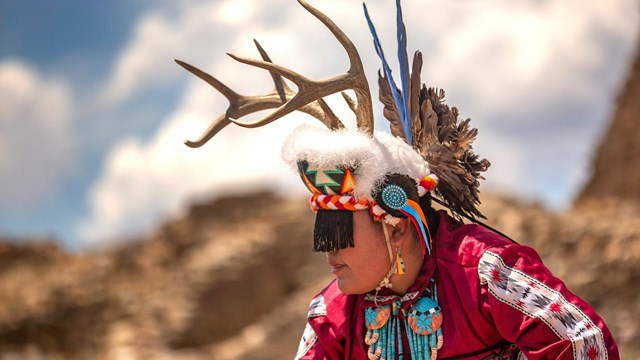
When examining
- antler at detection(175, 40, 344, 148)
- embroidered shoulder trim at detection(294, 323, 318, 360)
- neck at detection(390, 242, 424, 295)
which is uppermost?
antler at detection(175, 40, 344, 148)

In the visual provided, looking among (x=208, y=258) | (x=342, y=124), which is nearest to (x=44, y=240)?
(x=208, y=258)

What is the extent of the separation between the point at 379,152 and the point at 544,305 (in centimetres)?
75

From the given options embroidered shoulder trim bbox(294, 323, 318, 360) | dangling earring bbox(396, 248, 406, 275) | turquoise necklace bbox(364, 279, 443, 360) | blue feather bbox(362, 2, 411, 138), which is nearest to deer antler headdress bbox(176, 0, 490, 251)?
blue feather bbox(362, 2, 411, 138)

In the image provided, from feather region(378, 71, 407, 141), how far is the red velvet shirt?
36 cm

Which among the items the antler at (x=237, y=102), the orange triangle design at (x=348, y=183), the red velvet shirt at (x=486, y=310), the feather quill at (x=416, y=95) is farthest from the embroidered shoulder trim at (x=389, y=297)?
the antler at (x=237, y=102)

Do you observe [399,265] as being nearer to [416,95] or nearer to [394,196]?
[394,196]

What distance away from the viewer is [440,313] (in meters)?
2.65

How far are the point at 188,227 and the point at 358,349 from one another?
572 inches

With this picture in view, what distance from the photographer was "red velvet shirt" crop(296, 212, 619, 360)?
2.38 metres

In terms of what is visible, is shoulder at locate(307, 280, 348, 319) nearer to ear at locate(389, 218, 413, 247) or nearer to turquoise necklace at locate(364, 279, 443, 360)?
turquoise necklace at locate(364, 279, 443, 360)

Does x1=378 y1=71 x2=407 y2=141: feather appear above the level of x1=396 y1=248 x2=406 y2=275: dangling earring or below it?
above

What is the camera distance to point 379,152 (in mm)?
2676

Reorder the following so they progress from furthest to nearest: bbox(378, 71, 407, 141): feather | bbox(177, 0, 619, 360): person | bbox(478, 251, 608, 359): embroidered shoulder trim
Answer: bbox(378, 71, 407, 141): feather → bbox(177, 0, 619, 360): person → bbox(478, 251, 608, 359): embroidered shoulder trim

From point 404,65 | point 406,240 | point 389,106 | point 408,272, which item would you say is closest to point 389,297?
point 408,272
